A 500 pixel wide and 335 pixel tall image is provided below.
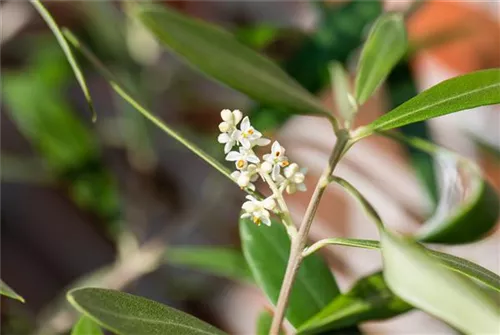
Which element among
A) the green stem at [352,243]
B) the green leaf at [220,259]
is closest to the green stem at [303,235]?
the green stem at [352,243]

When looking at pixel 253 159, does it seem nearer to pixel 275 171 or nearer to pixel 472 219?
pixel 275 171

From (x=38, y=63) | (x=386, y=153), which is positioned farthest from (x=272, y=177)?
(x=38, y=63)

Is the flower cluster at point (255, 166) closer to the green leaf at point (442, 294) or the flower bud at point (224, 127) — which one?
the flower bud at point (224, 127)

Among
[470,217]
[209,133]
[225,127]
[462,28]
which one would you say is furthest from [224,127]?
[209,133]

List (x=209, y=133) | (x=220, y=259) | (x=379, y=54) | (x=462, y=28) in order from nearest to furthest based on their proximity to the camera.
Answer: (x=379, y=54), (x=220, y=259), (x=462, y=28), (x=209, y=133)

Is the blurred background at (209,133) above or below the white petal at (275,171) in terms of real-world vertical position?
above

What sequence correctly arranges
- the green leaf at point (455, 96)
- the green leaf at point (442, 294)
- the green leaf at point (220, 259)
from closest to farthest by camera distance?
the green leaf at point (442, 294), the green leaf at point (455, 96), the green leaf at point (220, 259)

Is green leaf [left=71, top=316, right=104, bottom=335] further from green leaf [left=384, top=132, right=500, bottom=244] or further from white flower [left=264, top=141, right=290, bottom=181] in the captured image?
green leaf [left=384, top=132, right=500, bottom=244]

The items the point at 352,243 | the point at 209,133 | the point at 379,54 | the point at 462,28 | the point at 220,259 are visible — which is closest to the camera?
the point at 352,243
